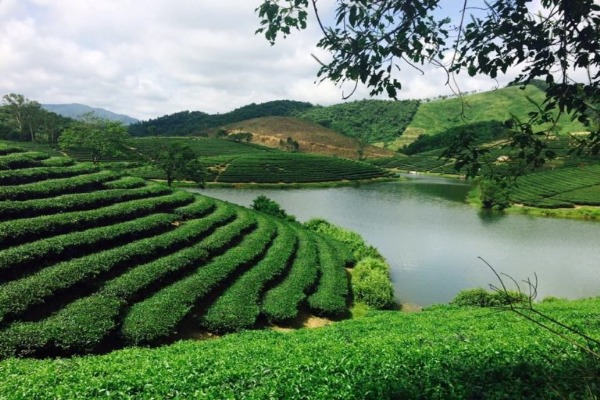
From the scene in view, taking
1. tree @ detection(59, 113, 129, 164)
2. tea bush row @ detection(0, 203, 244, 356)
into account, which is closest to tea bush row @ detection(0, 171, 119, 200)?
tea bush row @ detection(0, 203, 244, 356)

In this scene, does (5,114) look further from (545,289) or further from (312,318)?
(545,289)

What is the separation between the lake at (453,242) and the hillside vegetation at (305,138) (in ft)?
262

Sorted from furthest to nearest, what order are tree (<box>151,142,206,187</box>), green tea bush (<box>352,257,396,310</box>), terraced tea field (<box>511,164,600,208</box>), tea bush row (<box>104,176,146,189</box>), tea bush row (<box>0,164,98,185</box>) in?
terraced tea field (<box>511,164,600,208</box>), tree (<box>151,142,206,187</box>), tea bush row (<box>104,176,146,189</box>), green tea bush (<box>352,257,396,310</box>), tea bush row (<box>0,164,98,185</box>)

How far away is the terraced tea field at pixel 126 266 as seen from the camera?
44.0 feet

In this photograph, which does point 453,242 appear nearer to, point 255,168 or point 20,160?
point 20,160

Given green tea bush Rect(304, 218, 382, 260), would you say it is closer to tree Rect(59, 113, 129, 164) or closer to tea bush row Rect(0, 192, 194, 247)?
tea bush row Rect(0, 192, 194, 247)

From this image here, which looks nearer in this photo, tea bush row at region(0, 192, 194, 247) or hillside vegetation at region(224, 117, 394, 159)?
tea bush row at region(0, 192, 194, 247)

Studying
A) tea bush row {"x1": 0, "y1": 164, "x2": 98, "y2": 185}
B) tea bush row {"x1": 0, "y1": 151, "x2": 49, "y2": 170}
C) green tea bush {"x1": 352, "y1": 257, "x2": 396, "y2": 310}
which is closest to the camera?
tea bush row {"x1": 0, "y1": 164, "x2": 98, "y2": 185}

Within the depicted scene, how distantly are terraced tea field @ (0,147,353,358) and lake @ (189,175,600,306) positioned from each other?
23.7 ft

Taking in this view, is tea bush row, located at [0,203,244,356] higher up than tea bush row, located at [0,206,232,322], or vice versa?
tea bush row, located at [0,206,232,322]

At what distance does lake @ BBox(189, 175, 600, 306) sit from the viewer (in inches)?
1086

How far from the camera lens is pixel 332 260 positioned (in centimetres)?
2603

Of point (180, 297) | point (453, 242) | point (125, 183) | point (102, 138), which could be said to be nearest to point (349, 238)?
point (453, 242)

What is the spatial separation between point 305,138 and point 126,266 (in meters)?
141
